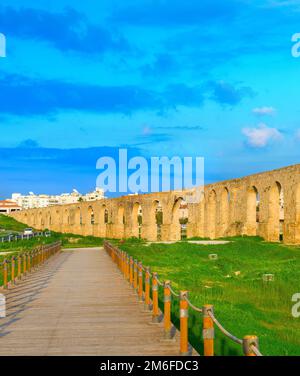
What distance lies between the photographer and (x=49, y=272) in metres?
20.2

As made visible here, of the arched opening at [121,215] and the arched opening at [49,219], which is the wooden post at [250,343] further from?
the arched opening at [49,219]

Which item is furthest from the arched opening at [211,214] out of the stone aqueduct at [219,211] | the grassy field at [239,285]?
the grassy field at [239,285]

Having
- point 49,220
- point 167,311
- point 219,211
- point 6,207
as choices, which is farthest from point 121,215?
point 6,207

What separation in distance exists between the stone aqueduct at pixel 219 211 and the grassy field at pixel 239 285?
5.70 m

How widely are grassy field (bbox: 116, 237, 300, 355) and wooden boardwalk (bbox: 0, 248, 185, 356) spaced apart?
45.5 inches

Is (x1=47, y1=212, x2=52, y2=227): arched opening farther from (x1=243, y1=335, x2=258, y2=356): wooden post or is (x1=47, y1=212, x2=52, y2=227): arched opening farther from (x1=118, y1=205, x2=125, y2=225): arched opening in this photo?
(x1=243, y1=335, x2=258, y2=356): wooden post

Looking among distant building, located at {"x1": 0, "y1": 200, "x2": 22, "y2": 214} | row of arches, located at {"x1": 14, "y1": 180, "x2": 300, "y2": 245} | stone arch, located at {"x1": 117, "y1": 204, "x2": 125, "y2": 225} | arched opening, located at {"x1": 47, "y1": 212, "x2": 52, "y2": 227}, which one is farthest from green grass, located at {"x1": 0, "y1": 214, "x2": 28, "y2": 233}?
distant building, located at {"x1": 0, "y1": 200, "x2": 22, "y2": 214}

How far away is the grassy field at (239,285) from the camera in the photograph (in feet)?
36.3

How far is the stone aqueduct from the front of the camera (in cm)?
3522

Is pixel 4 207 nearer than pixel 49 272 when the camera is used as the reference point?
No
